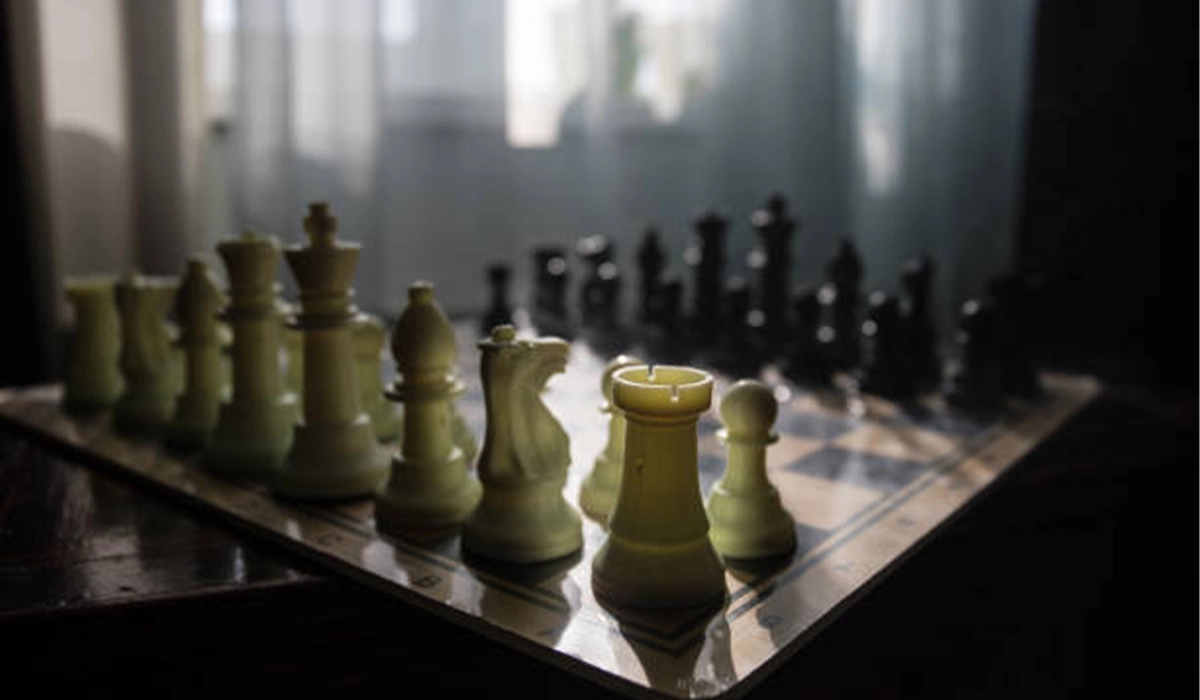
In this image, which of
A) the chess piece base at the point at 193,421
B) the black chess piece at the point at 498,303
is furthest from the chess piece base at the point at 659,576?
the black chess piece at the point at 498,303

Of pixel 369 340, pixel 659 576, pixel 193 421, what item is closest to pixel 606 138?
pixel 369 340

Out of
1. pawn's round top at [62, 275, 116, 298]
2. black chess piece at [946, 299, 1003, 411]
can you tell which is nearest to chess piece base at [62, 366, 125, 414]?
pawn's round top at [62, 275, 116, 298]

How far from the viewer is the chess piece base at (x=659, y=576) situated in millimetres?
825

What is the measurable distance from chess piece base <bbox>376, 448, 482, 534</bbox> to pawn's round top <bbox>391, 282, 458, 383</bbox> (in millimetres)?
92

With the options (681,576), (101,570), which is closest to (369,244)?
(101,570)

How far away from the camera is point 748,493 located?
959mm

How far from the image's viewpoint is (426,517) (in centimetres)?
100

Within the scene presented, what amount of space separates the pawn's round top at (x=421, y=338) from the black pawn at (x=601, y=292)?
36.5 inches

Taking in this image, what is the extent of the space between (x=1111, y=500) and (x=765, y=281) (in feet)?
2.33

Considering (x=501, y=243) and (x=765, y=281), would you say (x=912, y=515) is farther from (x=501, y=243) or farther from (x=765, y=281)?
(x=501, y=243)

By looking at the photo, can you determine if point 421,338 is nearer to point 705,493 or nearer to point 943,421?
point 705,493

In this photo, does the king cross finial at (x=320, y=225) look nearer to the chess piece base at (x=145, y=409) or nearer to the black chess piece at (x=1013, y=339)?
the chess piece base at (x=145, y=409)

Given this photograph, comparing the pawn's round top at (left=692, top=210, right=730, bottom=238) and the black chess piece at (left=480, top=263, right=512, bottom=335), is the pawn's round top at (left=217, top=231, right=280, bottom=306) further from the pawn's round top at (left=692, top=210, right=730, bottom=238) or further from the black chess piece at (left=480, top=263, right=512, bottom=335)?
the pawn's round top at (left=692, top=210, right=730, bottom=238)

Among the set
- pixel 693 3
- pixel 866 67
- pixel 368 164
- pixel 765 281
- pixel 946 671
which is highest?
Answer: pixel 693 3
